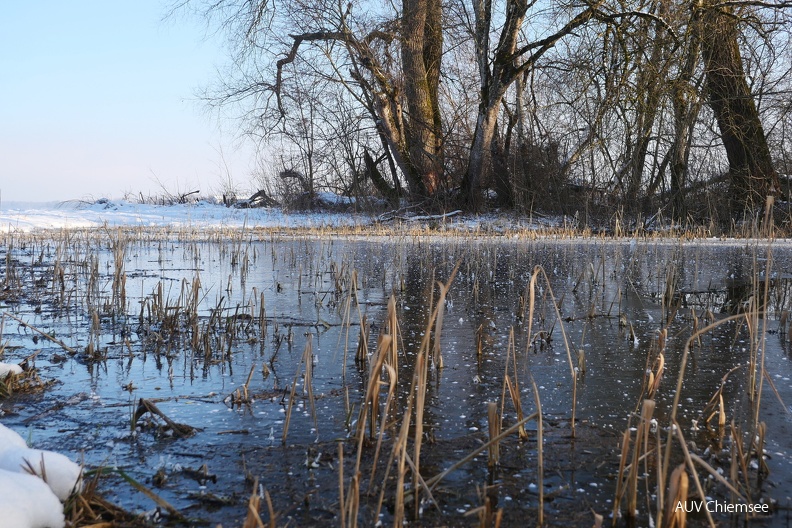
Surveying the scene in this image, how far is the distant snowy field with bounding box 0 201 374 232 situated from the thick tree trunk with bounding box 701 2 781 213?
7.89 m

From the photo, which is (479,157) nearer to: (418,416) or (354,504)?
(418,416)

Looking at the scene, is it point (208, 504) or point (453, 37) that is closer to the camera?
point (208, 504)

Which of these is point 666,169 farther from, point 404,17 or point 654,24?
point 404,17

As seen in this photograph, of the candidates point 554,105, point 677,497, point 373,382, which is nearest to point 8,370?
point 373,382

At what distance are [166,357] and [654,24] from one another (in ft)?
35.8

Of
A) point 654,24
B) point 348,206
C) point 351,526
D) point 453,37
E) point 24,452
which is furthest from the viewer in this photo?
point 348,206

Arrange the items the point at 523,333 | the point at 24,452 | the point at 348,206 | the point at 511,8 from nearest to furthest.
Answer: the point at 24,452, the point at 523,333, the point at 511,8, the point at 348,206

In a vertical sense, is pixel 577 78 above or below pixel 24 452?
above

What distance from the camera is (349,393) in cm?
291

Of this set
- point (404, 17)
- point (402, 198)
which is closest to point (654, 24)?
point (404, 17)

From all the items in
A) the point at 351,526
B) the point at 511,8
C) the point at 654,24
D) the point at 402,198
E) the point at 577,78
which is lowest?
the point at 351,526

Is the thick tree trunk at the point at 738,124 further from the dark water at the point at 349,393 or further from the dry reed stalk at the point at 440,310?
the dry reed stalk at the point at 440,310

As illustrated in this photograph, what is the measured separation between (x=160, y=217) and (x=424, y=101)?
750cm

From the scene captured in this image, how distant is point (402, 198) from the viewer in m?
17.9
